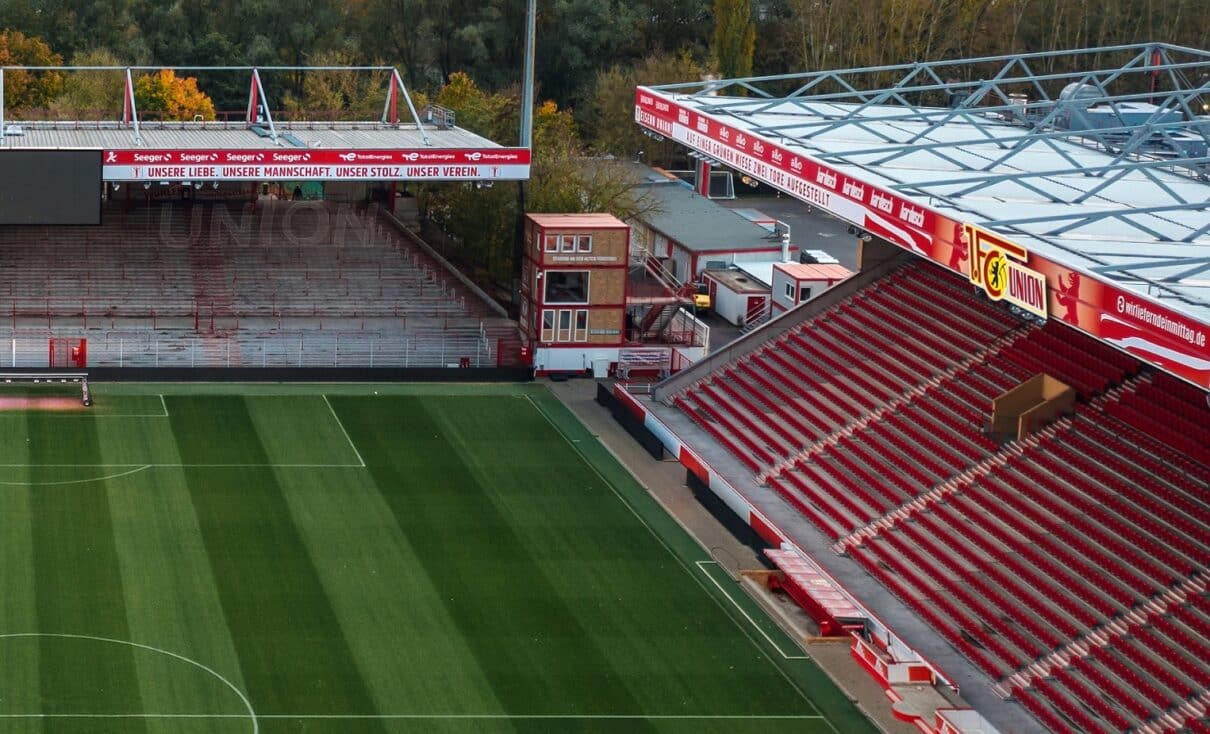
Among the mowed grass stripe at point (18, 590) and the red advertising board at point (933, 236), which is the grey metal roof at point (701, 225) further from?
the mowed grass stripe at point (18, 590)

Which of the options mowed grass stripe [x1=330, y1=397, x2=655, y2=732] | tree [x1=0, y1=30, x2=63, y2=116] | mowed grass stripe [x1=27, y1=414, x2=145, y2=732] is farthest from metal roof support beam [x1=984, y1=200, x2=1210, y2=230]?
tree [x1=0, y1=30, x2=63, y2=116]

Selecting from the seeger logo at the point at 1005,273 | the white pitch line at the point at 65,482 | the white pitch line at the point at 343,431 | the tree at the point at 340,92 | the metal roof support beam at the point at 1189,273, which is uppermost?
the metal roof support beam at the point at 1189,273

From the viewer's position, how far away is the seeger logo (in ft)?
95.0

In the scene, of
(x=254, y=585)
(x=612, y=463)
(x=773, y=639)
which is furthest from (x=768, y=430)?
(x=254, y=585)

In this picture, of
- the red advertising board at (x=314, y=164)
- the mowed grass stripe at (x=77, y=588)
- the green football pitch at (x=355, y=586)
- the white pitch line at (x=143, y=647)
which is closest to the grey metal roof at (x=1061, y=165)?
the red advertising board at (x=314, y=164)

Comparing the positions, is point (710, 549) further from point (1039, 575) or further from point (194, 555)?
point (194, 555)

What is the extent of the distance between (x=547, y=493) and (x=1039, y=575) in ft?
38.1

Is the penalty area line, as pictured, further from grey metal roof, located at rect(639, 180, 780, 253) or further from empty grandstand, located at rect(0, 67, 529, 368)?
grey metal roof, located at rect(639, 180, 780, 253)

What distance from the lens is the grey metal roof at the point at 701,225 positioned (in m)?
58.6

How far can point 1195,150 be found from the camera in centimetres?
3972

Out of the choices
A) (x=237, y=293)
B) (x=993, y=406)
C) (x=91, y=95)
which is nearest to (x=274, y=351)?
(x=237, y=293)

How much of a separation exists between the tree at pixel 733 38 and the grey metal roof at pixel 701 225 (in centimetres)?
1948

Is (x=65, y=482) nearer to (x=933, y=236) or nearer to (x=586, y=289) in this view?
(x=586, y=289)

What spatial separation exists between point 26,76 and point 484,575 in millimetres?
46811
